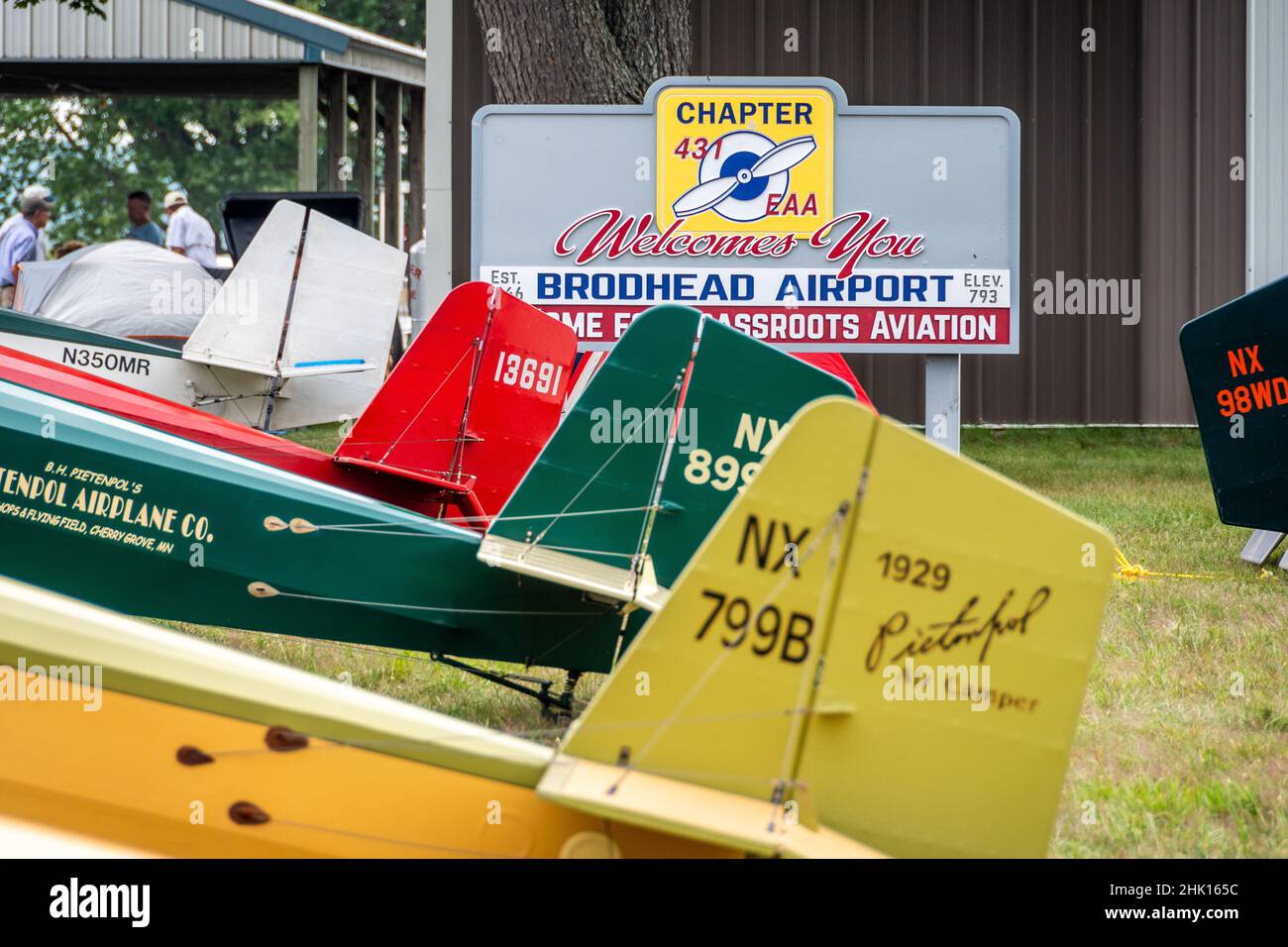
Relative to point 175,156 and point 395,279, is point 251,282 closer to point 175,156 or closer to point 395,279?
point 395,279

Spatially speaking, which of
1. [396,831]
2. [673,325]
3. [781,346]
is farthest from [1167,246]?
[396,831]

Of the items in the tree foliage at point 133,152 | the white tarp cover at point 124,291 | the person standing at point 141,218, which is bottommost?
the white tarp cover at point 124,291

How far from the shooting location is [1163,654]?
5039 mm

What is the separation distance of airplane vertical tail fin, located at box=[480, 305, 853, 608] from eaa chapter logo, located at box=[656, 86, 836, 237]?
466cm

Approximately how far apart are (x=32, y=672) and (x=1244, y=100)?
48.7 feet

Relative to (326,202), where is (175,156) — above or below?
above

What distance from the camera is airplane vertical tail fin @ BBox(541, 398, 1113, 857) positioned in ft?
7.47

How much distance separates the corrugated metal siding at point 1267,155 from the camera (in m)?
13.9

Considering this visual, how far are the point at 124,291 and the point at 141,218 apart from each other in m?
4.50

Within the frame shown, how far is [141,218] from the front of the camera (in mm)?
15562

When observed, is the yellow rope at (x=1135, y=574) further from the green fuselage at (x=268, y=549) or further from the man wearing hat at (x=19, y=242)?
the man wearing hat at (x=19, y=242)

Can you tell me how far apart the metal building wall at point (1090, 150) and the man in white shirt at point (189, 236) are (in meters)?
6.09

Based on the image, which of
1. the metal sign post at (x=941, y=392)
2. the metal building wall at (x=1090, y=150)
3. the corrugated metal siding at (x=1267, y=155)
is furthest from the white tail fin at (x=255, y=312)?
the corrugated metal siding at (x=1267, y=155)
